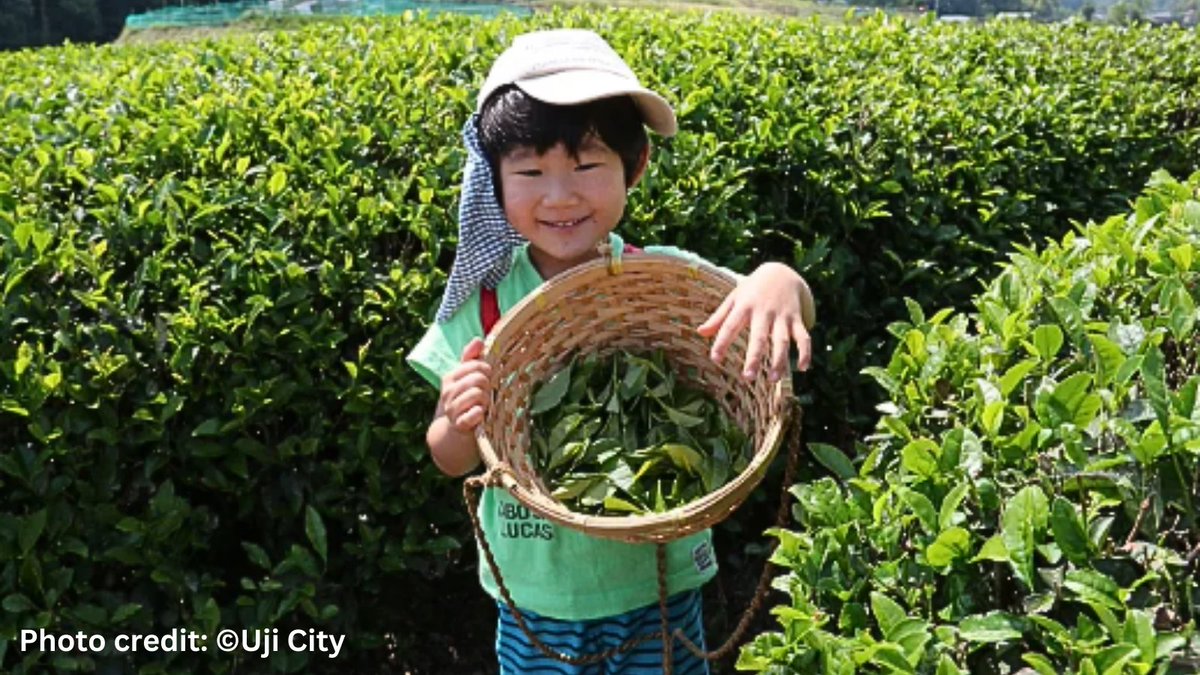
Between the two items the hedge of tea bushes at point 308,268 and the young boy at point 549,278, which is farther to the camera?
the hedge of tea bushes at point 308,268

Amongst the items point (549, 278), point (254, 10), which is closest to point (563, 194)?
point (549, 278)

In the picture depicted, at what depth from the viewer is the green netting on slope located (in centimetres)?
2652

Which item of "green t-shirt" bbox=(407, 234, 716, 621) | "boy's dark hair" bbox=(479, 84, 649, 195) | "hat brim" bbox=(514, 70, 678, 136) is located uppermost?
"hat brim" bbox=(514, 70, 678, 136)

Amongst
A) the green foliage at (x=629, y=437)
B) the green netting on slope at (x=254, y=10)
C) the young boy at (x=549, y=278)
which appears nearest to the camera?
the young boy at (x=549, y=278)

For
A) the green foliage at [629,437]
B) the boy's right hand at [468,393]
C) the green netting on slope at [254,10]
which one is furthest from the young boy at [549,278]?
the green netting on slope at [254,10]

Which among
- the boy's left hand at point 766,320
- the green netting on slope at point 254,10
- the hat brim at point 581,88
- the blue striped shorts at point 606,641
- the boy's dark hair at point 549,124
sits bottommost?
the blue striped shorts at point 606,641

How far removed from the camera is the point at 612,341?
8.27ft

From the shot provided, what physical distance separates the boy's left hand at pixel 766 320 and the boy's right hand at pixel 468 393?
363 mm

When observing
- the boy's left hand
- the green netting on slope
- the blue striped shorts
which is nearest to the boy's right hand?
the boy's left hand

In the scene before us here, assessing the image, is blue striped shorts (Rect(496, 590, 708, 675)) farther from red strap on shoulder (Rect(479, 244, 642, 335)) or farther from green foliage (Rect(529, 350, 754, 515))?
red strap on shoulder (Rect(479, 244, 642, 335))

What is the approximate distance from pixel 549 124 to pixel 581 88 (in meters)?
0.08

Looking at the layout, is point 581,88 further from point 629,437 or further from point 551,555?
point 551,555

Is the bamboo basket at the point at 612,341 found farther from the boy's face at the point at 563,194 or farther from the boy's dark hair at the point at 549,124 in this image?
the boy's dark hair at the point at 549,124

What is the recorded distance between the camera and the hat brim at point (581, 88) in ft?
7.32
